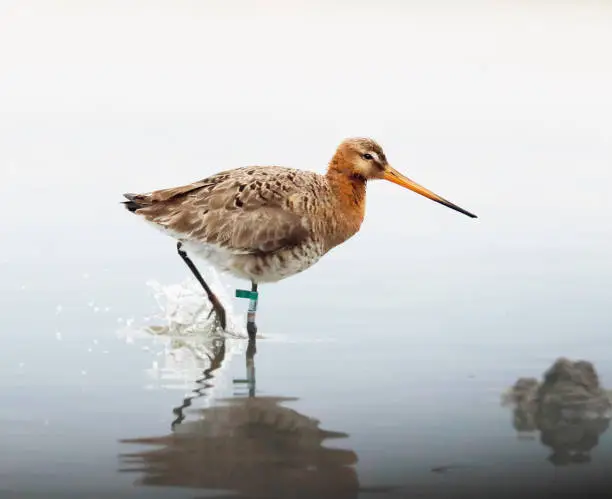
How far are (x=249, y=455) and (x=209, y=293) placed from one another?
11.9ft

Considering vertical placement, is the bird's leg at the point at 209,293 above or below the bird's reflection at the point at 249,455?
above

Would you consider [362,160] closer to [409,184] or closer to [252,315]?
[409,184]

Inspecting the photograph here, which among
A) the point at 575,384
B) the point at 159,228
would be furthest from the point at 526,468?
the point at 159,228

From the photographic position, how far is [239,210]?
9.76 m

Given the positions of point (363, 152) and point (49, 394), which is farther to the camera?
point (363, 152)

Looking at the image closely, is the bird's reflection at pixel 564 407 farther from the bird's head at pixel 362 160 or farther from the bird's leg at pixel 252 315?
the bird's leg at pixel 252 315

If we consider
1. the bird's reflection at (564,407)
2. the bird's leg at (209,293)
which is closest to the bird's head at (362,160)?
the bird's leg at (209,293)

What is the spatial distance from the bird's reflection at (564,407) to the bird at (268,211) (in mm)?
2250

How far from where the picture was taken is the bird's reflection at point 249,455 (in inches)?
252

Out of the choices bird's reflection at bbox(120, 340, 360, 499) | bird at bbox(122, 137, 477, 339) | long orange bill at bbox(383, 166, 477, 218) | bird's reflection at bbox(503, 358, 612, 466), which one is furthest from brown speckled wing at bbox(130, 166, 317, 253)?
bird's reflection at bbox(503, 358, 612, 466)

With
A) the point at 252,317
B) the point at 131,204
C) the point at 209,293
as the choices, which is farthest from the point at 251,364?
the point at 131,204

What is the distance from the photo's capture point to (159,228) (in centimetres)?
1002

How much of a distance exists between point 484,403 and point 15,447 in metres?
2.77

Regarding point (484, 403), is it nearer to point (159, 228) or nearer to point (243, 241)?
point (243, 241)
